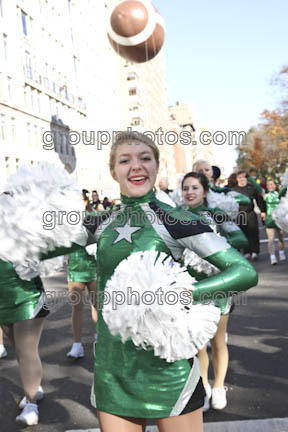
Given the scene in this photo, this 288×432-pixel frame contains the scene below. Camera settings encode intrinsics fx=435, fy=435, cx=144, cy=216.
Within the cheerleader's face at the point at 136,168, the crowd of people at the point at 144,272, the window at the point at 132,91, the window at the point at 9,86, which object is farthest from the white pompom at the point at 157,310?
the window at the point at 132,91

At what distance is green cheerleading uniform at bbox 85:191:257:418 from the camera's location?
1.88m

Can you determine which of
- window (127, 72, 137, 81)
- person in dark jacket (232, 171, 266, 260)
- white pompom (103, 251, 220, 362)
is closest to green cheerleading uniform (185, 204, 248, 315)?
white pompom (103, 251, 220, 362)

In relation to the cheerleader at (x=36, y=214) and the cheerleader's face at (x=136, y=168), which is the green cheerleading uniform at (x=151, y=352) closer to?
the cheerleader's face at (x=136, y=168)

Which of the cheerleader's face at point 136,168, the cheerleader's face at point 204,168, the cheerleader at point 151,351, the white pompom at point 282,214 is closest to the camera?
the cheerleader at point 151,351

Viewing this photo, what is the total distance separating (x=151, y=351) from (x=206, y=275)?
1.58 m

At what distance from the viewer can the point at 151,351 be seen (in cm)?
192

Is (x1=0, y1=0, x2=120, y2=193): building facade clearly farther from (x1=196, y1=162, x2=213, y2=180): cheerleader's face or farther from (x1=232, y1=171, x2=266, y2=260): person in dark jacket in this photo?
(x1=196, y1=162, x2=213, y2=180): cheerleader's face

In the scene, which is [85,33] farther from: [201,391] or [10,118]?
[201,391]

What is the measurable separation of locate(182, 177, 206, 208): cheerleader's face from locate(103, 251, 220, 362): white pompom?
6.92 ft

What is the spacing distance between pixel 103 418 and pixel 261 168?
224 feet

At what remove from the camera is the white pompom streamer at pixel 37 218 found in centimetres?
233

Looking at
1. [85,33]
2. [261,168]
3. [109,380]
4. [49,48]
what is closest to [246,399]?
[109,380]

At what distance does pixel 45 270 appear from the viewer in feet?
11.5

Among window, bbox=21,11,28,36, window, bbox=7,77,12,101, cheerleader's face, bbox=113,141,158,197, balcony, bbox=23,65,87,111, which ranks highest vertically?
window, bbox=21,11,28,36
